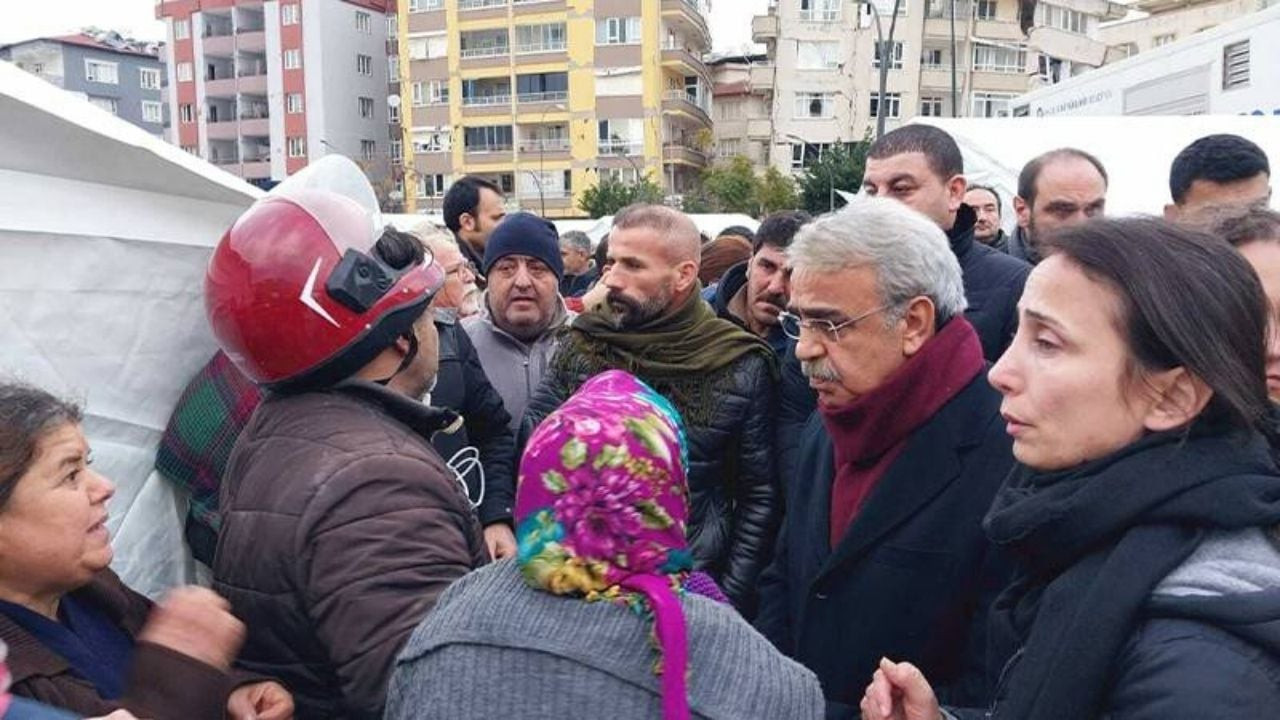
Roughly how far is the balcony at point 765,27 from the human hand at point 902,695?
54662 mm

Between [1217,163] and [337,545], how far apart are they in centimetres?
406

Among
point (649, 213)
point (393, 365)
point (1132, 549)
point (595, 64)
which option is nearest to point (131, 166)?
point (393, 365)

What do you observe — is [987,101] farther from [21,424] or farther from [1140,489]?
[21,424]

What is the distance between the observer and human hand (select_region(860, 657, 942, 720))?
1.86 metres

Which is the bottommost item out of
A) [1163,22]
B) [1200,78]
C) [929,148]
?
[929,148]

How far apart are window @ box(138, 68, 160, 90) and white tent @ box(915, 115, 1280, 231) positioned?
84.6 m

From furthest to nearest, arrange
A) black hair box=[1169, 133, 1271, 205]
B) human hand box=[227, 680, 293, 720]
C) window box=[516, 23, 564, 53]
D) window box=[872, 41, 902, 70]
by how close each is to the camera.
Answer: window box=[516, 23, 564, 53], window box=[872, 41, 902, 70], black hair box=[1169, 133, 1271, 205], human hand box=[227, 680, 293, 720]

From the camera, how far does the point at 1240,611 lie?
4.32 feet

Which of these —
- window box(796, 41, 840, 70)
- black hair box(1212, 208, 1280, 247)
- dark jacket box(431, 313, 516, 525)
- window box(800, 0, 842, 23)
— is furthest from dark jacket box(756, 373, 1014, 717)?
window box(800, 0, 842, 23)

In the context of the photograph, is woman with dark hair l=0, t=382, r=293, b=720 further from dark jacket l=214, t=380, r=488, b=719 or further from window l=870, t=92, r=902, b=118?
window l=870, t=92, r=902, b=118

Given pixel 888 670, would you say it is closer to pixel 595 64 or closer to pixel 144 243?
pixel 144 243

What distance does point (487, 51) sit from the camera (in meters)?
56.3

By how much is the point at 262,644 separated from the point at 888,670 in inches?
47.1

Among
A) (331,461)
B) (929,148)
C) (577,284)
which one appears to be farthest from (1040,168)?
(577,284)
